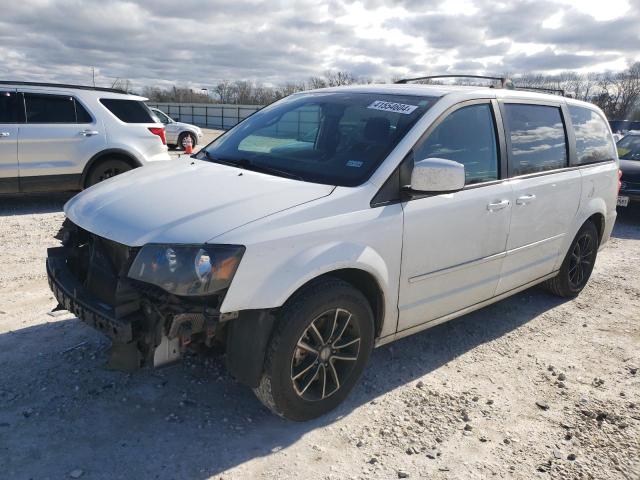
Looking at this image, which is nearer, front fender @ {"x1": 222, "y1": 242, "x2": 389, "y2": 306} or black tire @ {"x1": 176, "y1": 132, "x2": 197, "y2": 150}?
front fender @ {"x1": 222, "y1": 242, "x2": 389, "y2": 306}

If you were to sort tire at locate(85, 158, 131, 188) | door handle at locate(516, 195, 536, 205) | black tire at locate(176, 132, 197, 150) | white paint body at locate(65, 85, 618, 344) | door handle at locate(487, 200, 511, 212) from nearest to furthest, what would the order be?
1. white paint body at locate(65, 85, 618, 344)
2. door handle at locate(487, 200, 511, 212)
3. door handle at locate(516, 195, 536, 205)
4. tire at locate(85, 158, 131, 188)
5. black tire at locate(176, 132, 197, 150)

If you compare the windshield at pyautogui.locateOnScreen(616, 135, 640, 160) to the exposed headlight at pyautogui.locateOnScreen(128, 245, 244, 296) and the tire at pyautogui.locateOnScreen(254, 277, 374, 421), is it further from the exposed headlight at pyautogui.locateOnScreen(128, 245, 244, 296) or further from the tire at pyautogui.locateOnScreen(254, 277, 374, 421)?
the exposed headlight at pyautogui.locateOnScreen(128, 245, 244, 296)

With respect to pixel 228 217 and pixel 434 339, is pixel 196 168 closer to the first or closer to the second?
pixel 228 217

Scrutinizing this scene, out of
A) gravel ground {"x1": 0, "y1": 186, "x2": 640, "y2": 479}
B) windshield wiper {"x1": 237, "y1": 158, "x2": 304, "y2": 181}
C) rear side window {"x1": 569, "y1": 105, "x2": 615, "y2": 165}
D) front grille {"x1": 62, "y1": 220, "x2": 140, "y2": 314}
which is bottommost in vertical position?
gravel ground {"x1": 0, "y1": 186, "x2": 640, "y2": 479}

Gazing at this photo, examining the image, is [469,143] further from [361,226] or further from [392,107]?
[361,226]

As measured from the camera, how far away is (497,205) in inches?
149

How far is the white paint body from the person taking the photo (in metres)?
2.67

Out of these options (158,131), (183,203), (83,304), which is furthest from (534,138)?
(158,131)

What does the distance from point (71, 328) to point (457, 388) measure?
276cm

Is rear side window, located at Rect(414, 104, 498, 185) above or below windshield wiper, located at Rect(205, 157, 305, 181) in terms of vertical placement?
above

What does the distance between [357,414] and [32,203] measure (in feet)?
23.7

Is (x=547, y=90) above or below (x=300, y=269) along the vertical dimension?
→ above

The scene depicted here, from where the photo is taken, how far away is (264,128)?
414cm

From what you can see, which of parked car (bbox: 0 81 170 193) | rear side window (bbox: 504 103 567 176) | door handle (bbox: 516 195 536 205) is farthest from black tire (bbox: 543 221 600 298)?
parked car (bbox: 0 81 170 193)
